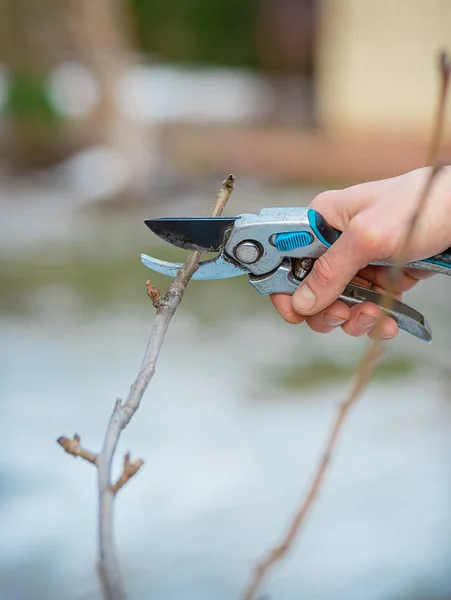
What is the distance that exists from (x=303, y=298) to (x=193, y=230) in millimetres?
258

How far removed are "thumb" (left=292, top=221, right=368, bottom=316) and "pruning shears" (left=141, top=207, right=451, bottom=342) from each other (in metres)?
0.04

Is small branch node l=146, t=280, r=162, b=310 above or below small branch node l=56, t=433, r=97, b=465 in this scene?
above

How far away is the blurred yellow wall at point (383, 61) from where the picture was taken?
1035 centimetres

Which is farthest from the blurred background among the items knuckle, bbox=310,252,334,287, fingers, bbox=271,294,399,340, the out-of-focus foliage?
the out-of-focus foliage

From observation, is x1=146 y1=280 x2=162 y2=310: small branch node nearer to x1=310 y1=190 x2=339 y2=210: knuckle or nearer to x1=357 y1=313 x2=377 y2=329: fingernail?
x1=310 y1=190 x2=339 y2=210: knuckle

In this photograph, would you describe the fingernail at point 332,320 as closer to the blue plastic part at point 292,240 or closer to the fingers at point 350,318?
the fingers at point 350,318

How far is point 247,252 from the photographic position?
147 centimetres

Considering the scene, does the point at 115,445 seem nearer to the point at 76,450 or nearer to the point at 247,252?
the point at 76,450

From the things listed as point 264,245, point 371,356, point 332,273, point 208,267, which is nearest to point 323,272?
point 332,273

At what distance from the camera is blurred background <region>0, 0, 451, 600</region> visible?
2.71 m

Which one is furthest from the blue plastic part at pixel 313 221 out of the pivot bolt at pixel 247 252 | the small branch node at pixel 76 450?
the small branch node at pixel 76 450

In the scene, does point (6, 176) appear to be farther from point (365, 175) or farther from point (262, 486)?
point (262, 486)

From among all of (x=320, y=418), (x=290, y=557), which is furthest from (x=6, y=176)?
(x=290, y=557)

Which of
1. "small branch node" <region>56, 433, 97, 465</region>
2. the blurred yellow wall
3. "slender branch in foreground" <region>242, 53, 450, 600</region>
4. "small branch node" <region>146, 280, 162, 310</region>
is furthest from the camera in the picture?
the blurred yellow wall
